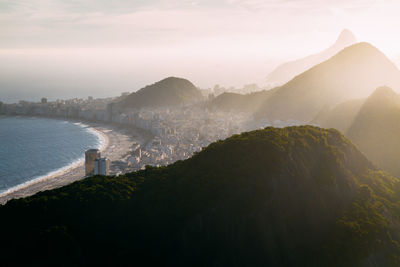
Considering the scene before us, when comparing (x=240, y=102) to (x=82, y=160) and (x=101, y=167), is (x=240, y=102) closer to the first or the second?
(x=82, y=160)

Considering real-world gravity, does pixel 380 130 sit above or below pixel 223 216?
above

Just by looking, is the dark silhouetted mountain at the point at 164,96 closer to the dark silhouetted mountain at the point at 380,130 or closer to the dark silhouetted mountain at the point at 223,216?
the dark silhouetted mountain at the point at 380,130

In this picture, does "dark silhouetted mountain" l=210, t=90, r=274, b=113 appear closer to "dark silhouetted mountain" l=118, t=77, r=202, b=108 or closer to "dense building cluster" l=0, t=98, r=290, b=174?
"dense building cluster" l=0, t=98, r=290, b=174

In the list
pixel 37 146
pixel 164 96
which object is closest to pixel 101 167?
pixel 37 146

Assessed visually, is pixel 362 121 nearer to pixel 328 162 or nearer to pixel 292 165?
pixel 328 162

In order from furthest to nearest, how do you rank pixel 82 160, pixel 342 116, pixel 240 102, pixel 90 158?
pixel 240 102, pixel 342 116, pixel 82 160, pixel 90 158

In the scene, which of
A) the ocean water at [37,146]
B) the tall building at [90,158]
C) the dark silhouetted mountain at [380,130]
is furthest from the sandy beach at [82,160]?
the dark silhouetted mountain at [380,130]

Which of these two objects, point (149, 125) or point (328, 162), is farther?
point (149, 125)

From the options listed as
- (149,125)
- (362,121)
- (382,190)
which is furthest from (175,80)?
(382,190)
